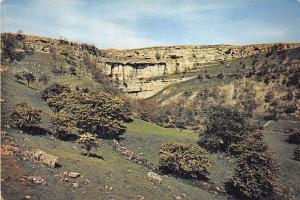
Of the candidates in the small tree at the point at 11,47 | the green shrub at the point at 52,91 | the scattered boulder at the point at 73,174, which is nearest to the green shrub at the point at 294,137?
the green shrub at the point at 52,91

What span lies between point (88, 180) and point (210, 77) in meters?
130

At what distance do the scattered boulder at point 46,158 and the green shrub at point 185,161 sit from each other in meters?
19.1

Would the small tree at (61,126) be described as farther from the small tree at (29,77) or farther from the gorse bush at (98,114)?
the small tree at (29,77)

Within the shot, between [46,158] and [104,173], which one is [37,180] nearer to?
[46,158]

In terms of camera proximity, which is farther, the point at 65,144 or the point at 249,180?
the point at 65,144

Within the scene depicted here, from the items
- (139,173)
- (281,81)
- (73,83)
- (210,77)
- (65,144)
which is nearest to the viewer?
(139,173)

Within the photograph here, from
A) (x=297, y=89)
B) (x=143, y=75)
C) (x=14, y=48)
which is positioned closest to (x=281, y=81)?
(x=297, y=89)

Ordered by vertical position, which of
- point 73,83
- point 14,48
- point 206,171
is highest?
point 14,48

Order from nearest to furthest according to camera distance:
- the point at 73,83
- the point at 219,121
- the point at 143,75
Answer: the point at 219,121, the point at 73,83, the point at 143,75

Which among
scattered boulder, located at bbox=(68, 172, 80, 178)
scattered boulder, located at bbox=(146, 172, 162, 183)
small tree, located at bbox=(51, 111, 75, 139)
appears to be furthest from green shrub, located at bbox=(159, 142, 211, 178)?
scattered boulder, located at bbox=(68, 172, 80, 178)

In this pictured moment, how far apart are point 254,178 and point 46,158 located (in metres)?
28.9

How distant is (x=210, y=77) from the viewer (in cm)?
17575

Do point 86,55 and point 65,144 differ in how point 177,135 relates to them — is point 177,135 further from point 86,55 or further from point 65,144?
point 86,55

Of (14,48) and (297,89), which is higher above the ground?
(14,48)
